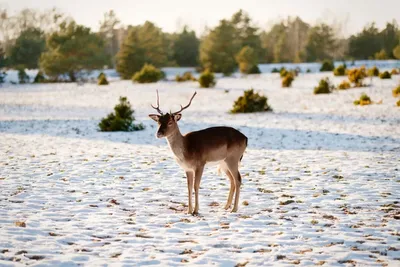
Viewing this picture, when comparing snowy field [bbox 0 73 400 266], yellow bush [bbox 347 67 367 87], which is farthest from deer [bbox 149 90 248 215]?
yellow bush [bbox 347 67 367 87]

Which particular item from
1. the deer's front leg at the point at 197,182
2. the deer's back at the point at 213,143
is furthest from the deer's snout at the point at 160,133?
the deer's front leg at the point at 197,182

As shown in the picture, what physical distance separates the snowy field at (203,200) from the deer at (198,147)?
0.63 m

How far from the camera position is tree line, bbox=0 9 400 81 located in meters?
50.0

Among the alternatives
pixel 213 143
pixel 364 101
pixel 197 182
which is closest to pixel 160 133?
pixel 213 143

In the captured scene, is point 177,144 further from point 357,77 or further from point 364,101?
point 357,77

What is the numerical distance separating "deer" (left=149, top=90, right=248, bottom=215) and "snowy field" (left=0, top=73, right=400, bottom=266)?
2.06 ft

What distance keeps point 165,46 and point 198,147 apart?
205 ft

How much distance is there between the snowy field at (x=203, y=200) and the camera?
207 inches

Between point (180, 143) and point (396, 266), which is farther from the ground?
point (180, 143)

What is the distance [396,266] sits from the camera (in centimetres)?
473

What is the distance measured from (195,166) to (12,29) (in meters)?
110

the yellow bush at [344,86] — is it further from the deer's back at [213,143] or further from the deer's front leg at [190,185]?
the deer's front leg at [190,185]

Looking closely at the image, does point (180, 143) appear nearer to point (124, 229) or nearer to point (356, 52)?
point (124, 229)

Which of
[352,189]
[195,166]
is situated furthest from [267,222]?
[352,189]
